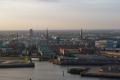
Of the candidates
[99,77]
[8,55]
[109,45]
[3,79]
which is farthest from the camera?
[109,45]

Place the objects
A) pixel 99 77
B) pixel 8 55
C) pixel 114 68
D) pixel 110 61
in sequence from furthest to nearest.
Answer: pixel 8 55 → pixel 110 61 → pixel 114 68 → pixel 99 77

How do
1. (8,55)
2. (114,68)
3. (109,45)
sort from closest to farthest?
1. (114,68)
2. (8,55)
3. (109,45)

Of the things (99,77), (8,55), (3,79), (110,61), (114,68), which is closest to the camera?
(3,79)

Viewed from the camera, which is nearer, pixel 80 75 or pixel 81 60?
pixel 80 75

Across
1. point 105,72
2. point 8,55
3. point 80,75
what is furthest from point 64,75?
point 8,55

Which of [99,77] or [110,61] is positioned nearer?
[99,77]

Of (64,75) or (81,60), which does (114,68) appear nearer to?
Result: (64,75)

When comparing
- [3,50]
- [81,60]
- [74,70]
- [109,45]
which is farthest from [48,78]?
[109,45]

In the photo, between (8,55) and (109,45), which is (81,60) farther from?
(109,45)
